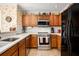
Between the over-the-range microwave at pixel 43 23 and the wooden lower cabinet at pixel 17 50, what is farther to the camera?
the over-the-range microwave at pixel 43 23

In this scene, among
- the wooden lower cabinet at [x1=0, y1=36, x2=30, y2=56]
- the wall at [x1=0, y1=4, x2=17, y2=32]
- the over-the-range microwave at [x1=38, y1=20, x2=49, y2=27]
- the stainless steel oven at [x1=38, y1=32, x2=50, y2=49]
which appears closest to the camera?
the wooden lower cabinet at [x1=0, y1=36, x2=30, y2=56]

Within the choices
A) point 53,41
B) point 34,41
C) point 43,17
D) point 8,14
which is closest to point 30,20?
point 43,17

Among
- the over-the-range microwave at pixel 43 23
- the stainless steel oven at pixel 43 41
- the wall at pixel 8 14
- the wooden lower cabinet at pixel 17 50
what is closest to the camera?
the wooden lower cabinet at pixel 17 50

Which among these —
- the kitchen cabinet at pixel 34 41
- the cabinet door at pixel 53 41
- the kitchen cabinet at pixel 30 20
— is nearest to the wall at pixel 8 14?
the kitchen cabinet at pixel 34 41

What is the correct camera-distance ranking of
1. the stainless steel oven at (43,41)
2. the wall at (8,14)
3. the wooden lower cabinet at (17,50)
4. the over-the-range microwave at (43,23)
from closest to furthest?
the wooden lower cabinet at (17,50) < the wall at (8,14) < the stainless steel oven at (43,41) < the over-the-range microwave at (43,23)

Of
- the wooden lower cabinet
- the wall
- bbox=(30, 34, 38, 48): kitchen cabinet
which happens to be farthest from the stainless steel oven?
the wooden lower cabinet

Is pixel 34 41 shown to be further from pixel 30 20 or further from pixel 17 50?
pixel 17 50

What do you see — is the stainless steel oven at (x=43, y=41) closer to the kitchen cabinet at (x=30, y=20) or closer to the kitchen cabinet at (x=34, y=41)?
the kitchen cabinet at (x=34, y=41)

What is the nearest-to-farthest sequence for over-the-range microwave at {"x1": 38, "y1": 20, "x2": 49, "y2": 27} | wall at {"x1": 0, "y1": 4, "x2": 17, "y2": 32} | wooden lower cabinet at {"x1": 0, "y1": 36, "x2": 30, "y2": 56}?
wooden lower cabinet at {"x1": 0, "y1": 36, "x2": 30, "y2": 56} < wall at {"x1": 0, "y1": 4, "x2": 17, "y2": 32} < over-the-range microwave at {"x1": 38, "y1": 20, "x2": 49, "y2": 27}

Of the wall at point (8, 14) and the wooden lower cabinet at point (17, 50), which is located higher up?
the wall at point (8, 14)

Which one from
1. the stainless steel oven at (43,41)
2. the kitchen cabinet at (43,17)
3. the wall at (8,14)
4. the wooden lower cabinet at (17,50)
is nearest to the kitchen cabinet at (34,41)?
the stainless steel oven at (43,41)

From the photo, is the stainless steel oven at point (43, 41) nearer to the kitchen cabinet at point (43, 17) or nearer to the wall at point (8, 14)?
the kitchen cabinet at point (43, 17)

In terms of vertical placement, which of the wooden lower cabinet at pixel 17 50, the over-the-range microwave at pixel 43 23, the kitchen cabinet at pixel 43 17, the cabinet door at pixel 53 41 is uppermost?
the kitchen cabinet at pixel 43 17

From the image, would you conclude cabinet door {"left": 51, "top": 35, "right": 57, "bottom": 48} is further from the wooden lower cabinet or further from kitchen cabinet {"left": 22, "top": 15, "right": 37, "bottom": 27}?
the wooden lower cabinet
